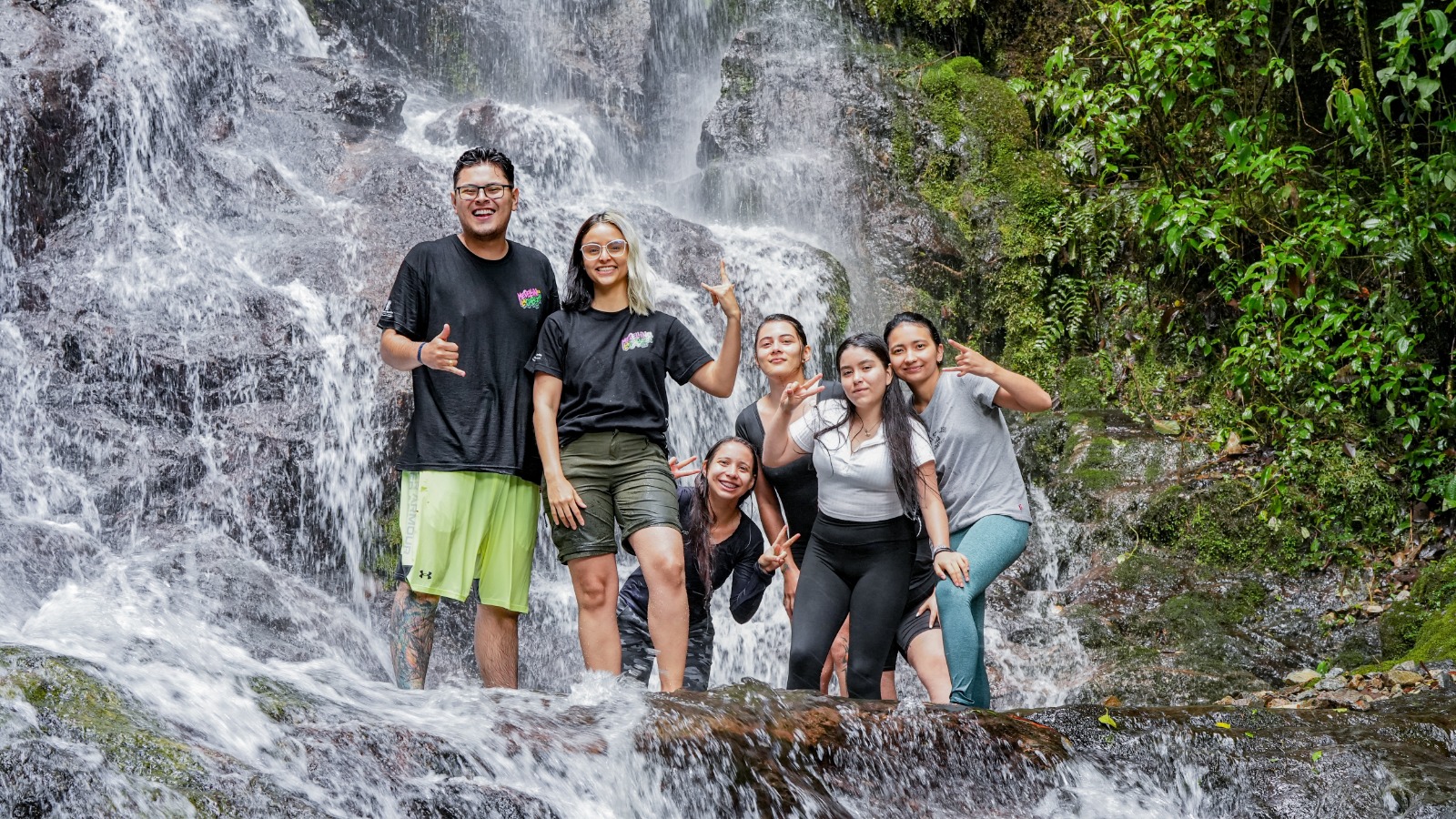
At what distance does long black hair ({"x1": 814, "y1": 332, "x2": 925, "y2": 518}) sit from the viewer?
3900 mm

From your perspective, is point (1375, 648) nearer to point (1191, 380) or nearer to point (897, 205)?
point (1191, 380)

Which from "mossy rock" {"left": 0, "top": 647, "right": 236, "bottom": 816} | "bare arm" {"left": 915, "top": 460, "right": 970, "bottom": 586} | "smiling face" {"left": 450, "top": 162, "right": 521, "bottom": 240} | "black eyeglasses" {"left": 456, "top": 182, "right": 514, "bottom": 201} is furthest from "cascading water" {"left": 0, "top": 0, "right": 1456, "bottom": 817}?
"black eyeglasses" {"left": 456, "top": 182, "right": 514, "bottom": 201}

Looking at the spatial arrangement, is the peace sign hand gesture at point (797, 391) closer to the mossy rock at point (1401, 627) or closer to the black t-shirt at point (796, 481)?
the black t-shirt at point (796, 481)

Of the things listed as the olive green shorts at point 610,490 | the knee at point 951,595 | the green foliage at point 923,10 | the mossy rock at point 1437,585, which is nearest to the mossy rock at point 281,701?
the olive green shorts at point 610,490

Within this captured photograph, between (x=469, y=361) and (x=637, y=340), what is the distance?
0.59m

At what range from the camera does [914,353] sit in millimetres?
4094

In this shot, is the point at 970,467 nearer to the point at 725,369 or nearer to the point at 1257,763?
the point at 725,369

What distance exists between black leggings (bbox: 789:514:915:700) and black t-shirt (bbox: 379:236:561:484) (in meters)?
1.09

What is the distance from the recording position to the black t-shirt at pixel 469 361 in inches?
154

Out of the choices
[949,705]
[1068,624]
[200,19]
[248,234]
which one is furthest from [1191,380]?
[200,19]

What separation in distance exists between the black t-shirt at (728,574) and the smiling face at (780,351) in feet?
2.08

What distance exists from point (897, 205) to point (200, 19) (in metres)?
6.75

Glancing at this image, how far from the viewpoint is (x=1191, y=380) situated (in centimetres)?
912

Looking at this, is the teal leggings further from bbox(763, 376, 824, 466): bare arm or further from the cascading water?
bbox(763, 376, 824, 466): bare arm
